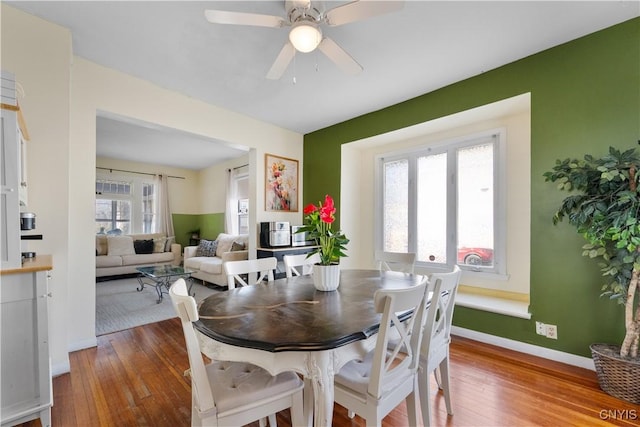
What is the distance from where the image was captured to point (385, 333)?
1.07 meters

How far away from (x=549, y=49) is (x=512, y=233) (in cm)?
170

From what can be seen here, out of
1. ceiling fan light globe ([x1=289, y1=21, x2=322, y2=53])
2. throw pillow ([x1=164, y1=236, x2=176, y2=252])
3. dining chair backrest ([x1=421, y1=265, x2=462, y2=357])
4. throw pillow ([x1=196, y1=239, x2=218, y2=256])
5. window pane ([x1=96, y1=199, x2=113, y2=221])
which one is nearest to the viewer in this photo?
dining chair backrest ([x1=421, y1=265, x2=462, y2=357])

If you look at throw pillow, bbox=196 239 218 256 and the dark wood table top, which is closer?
the dark wood table top

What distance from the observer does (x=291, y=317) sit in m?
1.27

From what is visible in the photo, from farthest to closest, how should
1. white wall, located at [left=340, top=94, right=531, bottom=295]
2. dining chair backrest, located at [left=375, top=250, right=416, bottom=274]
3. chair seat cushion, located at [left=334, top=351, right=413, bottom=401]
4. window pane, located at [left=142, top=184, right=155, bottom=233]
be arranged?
1. window pane, located at [left=142, top=184, right=155, bottom=233]
2. white wall, located at [left=340, top=94, right=531, bottom=295]
3. dining chair backrest, located at [left=375, top=250, right=416, bottom=274]
4. chair seat cushion, located at [left=334, top=351, right=413, bottom=401]

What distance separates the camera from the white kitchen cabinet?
4.59 ft

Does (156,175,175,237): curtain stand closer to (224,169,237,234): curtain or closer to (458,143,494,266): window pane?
(224,169,237,234): curtain

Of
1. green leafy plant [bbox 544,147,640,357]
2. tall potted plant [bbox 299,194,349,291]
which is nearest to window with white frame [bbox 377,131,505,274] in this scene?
green leafy plant [bbox 544,147,640,357]

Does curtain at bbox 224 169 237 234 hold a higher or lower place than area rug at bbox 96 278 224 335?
higher

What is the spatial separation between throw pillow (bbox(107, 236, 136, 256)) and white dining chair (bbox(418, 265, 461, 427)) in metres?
6.22

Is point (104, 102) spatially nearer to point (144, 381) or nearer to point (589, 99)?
point (144, 381)

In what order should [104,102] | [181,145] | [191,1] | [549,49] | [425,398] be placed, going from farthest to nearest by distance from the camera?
[181,145]
[104,102]
[549,49]
[191,1]
[425,398]

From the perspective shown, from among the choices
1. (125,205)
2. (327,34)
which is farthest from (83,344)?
(125,205)

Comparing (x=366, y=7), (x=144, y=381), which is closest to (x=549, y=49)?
(x=366, y=7)
